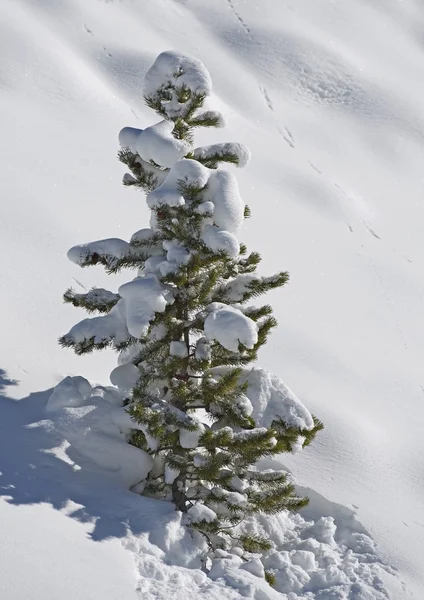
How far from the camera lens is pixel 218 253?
848cm

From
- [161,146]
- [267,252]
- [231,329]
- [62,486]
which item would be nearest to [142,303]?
[231,329]

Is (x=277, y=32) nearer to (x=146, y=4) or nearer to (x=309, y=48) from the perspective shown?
(x=309, y=48)

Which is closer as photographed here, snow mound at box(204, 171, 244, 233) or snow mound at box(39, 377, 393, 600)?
snow mound at box(39, 377, 393, 600)

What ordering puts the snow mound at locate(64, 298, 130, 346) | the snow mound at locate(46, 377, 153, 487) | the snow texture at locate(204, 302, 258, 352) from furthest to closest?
1. the snow mound at locate(46, 377, 153, 487)
2. the snow mound at locate(64, 298, 130, 346)
3. the snow texture at locate(204, 302, 258, 352)

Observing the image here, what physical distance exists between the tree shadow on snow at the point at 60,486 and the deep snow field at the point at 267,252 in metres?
0.02

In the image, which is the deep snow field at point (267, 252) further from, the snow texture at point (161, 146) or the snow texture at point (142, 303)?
the snow texture at point (161, 146)

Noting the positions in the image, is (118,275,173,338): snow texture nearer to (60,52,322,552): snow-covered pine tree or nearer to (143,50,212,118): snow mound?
(60,52,322,552): snow-covered pine tree

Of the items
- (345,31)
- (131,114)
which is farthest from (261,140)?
(345,31)

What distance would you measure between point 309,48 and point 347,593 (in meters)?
23.1

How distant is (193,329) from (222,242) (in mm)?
1253

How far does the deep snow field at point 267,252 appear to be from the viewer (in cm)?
857

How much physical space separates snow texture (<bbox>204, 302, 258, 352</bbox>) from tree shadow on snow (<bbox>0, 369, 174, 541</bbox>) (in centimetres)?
203

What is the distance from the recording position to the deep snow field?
28.1 feet

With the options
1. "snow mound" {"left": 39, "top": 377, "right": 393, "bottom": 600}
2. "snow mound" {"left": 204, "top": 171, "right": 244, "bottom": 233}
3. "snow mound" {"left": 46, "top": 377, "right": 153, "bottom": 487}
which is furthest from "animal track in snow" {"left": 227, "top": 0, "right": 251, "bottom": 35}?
"snow mound" {"left": 46, "top": 377, "right": 153, "bottom": 487}
